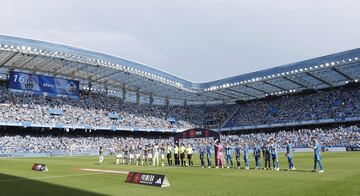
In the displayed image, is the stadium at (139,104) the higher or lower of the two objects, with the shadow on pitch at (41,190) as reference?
higher

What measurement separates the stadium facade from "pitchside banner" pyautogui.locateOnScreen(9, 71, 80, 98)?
143cm

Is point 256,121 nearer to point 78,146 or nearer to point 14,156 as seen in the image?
point 78,146

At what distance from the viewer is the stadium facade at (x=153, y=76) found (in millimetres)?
51812

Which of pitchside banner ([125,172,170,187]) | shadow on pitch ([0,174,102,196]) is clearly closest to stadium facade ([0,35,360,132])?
shadow on pitch ([0,174,102,196])

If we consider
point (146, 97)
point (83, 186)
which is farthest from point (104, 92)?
point (83, 186)

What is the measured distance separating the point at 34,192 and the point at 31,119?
47931mm

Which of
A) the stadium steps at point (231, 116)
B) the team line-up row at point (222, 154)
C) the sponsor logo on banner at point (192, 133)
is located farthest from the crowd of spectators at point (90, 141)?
the team line-up row at point (222, 154)

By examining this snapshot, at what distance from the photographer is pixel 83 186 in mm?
14953

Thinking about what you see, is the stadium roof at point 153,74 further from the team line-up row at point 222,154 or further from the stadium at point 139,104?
the team line-up row at point 222,154

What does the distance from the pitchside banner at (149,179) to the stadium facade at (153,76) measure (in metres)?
41.0

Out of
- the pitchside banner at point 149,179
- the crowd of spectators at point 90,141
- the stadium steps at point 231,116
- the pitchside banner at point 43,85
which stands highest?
the pitchside banner at point 43,85

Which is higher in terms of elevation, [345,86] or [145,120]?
[345,86]

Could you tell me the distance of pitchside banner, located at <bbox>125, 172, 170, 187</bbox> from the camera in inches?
569

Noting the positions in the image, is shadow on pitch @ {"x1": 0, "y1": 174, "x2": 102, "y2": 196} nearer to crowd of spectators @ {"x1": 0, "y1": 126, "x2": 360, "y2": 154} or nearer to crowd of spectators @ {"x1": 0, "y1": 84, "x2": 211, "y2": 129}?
crowd of spectators @ {"x1": 0, "y1": 126, "x2": 360, "y2": 154}
